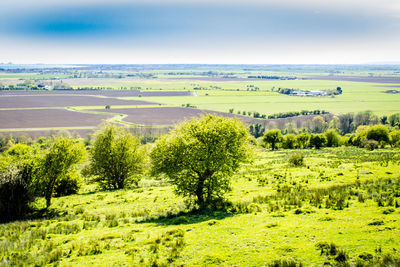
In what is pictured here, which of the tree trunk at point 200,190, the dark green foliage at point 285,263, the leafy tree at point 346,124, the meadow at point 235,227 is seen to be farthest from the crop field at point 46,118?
the dark green foliage at point 285,263

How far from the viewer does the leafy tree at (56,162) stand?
27.4m

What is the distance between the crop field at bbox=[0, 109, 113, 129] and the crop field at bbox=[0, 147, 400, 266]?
120369 millimetres

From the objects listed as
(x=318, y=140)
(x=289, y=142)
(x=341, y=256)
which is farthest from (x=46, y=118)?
(x=341, y=256)

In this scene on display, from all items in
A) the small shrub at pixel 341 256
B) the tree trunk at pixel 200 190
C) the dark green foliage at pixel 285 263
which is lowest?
→ the tree trunk at pixel 200 190

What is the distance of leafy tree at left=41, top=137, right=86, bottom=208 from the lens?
27.4 meters

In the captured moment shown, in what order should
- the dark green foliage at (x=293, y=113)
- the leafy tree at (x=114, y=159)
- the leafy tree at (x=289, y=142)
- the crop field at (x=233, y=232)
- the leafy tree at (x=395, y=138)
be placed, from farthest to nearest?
the dark green foliage at (x=293, y=113) < the leafy tree at (x=289, y=142) < the leafy tree at (x=395, y=138) < the leafy tree at (x=114, y=159) < the crop field at (x=233, y=232)

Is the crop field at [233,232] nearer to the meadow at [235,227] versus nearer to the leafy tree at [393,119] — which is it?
the meadow at [235,227]

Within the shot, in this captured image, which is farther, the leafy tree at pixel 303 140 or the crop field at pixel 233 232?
the leafy tree at pixel 303 140

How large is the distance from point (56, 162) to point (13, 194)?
4.58 m

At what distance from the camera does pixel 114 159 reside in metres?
38.2

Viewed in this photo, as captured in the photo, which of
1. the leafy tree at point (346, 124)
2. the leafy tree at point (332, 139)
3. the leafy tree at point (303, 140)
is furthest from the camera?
the leafy tree at point (346, 124)

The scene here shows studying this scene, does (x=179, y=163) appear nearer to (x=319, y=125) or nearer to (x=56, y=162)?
(x=56, y=162)

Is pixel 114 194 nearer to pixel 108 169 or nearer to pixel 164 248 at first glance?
pixel 108 169

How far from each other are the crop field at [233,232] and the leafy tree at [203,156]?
2168mm
